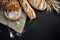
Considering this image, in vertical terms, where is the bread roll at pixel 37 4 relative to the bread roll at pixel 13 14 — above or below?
above

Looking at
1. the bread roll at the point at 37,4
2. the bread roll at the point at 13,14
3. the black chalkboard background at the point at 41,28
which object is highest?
the bread roll at the point at 37,4

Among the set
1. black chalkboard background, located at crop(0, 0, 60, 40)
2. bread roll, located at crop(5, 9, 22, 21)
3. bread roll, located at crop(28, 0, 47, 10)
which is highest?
bread roll, located at crop(28, 0, 47, 10)

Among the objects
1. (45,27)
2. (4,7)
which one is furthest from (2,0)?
(45,27)

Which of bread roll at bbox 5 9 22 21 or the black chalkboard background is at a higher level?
bread roll at bbox 5 9 22 21
